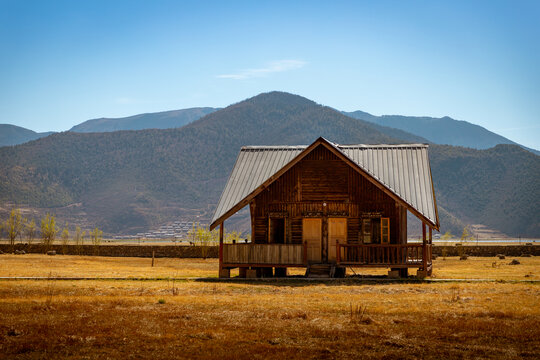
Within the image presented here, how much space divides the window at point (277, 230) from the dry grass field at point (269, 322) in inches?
331

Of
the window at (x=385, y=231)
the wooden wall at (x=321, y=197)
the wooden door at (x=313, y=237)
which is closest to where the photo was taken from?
the window at (x=385, y=231)

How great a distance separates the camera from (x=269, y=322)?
19.1 m

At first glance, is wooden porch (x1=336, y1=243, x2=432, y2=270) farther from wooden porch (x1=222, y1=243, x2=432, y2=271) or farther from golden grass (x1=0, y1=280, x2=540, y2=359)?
golden grass (x1=0, y1=280, x2=540, y2=359)

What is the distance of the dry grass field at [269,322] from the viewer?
15492 mm

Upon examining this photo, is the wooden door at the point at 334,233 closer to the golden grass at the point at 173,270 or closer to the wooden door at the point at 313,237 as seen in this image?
the wooden door at the point at 313,237

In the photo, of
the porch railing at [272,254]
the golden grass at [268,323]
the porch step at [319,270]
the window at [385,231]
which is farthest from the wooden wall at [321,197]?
the golden grass at [268,323]

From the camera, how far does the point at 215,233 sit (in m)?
82.2

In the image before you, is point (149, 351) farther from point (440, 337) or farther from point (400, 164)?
point (400, 164)

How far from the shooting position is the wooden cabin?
3503cm

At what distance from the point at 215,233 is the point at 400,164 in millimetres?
46529

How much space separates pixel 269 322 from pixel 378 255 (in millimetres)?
16248

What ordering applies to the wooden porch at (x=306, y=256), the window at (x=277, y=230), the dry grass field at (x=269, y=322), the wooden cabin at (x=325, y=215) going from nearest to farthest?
the dry grass field at (x=269, y=322), the wooden porch at (x=306, y=256), the wooden cabin at (x=325, y=215), the window at (x=277, y=230)

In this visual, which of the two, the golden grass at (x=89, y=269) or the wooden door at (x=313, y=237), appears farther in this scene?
the golden grass at (x=89, y=269)

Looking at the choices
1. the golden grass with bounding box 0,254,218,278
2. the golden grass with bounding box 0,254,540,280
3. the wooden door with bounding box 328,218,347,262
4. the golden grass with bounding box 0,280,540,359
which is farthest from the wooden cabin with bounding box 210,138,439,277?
the golden grass with bounding box 0,280,540,359
